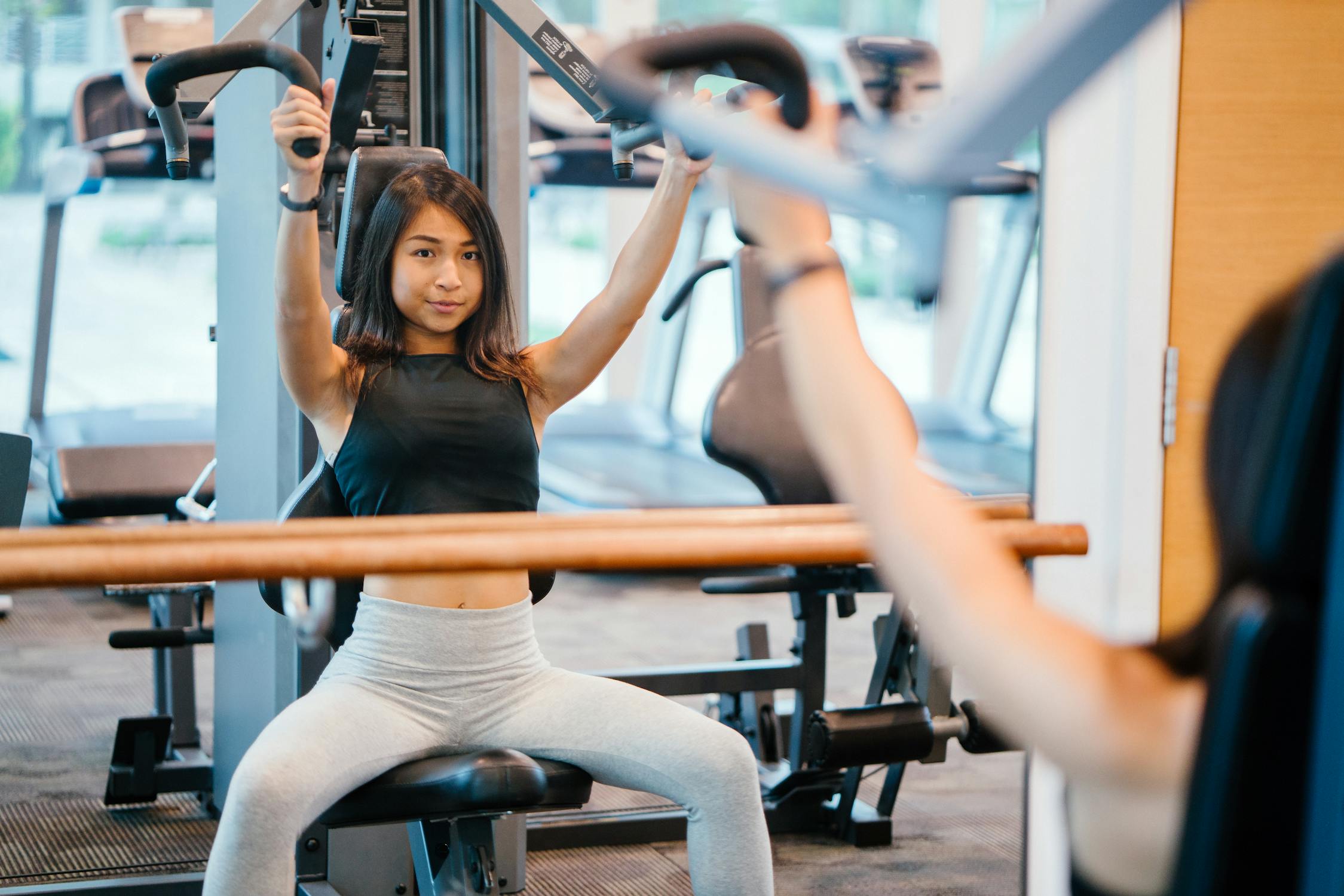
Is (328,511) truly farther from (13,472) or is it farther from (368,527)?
(368,527)

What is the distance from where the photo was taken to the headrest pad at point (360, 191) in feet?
6.54

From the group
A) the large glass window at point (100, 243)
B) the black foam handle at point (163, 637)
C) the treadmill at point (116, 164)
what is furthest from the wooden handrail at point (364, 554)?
the large glass window at point (100, 243)

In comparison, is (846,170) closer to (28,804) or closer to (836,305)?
(836,305)

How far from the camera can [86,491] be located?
11.0 ft

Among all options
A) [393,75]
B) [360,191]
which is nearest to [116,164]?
[393,75]

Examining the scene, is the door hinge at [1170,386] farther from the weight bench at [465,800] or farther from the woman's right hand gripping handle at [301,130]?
the woman's right hand gripping handle at [301,130]

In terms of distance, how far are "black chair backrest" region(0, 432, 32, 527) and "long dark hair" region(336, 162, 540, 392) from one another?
0.44 metres

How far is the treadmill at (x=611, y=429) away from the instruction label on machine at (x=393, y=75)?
6.92 ft

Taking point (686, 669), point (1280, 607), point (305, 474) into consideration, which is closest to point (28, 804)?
point (305, 474)

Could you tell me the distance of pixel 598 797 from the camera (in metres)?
3.36

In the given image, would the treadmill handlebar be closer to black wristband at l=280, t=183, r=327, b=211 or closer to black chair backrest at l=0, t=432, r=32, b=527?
black wristband at l=280, t=183, r=327, b=211

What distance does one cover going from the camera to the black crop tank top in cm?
191

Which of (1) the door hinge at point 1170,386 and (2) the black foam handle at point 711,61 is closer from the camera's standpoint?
(2) the black foam handle at point 711,61

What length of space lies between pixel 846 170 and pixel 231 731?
248cm
